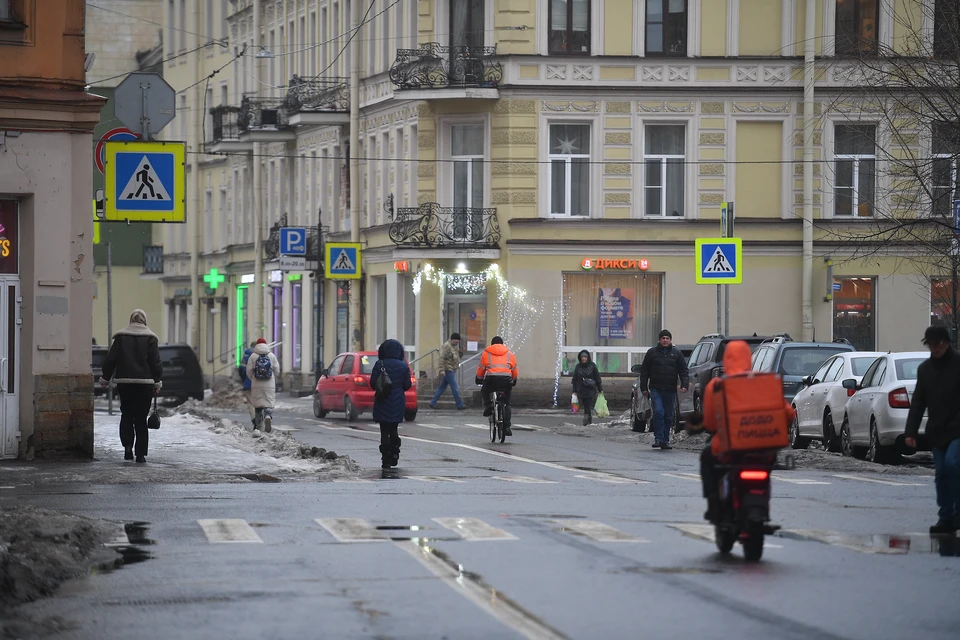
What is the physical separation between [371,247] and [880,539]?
36.9 meters

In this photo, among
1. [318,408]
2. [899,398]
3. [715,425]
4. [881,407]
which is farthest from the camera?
[318,408]

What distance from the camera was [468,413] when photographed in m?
41.4

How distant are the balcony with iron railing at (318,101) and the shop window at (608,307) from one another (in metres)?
9.83

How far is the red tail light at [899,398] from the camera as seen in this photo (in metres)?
22.9

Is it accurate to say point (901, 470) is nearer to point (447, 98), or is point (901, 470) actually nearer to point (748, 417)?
point (748, 417)

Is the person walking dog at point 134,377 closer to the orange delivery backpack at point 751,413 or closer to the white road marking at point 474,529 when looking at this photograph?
the white road marking at point 474,529

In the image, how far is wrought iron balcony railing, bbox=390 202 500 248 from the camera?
146 ft

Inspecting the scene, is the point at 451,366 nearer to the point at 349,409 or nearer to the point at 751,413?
the point at 349,409

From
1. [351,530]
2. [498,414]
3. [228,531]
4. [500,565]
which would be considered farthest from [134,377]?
[500,565]

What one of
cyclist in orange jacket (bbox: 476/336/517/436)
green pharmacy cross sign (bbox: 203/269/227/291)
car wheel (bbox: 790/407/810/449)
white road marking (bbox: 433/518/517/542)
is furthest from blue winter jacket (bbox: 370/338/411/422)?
green pharmacy cross sign (bbox: 203/269/227/291)

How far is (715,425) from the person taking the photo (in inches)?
475

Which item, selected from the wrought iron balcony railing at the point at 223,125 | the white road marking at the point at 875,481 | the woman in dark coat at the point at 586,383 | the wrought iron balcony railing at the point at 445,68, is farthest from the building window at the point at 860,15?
the white road marking at the point at 875,481

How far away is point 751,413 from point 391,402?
34.0ft

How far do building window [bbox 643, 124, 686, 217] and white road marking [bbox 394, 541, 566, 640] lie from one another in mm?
32607
